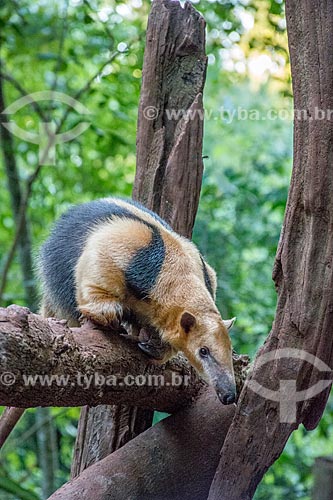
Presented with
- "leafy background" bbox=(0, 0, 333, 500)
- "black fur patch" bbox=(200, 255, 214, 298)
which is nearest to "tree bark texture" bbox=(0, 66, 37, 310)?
"leafy background" bbox=(0, 0, 333, 500)

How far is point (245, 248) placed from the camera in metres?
4.60

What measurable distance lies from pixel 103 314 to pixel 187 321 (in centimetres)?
28

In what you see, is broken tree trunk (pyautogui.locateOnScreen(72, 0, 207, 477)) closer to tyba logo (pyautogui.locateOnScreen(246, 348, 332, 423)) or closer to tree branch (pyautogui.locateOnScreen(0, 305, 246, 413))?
tree branch (pyautogui.locateOnScreen(0, 305, 246, 413))

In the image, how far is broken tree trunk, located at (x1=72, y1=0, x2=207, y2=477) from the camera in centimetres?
288

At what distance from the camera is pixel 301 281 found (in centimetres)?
208

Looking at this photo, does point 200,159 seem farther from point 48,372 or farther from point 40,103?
point 40,103

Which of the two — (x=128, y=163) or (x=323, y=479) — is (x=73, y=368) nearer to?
(x=323, y=479)

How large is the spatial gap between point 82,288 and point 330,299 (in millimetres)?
861

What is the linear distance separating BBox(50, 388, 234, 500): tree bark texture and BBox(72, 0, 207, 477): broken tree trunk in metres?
0.80

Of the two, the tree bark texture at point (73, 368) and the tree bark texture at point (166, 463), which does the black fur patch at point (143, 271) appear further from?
the tree bark texture at point (166, 463)

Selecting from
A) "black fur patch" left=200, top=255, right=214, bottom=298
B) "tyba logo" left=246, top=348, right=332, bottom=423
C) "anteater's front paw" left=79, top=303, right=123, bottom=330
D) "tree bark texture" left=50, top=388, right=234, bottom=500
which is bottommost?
"tree bark texture" left=50, top=388, right=234, bottom=500

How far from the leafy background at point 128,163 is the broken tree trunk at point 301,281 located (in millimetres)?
1775

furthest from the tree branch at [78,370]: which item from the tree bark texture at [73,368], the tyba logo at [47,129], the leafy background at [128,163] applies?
the tyba logo at [47,129]

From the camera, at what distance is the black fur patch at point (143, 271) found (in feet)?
7.76
